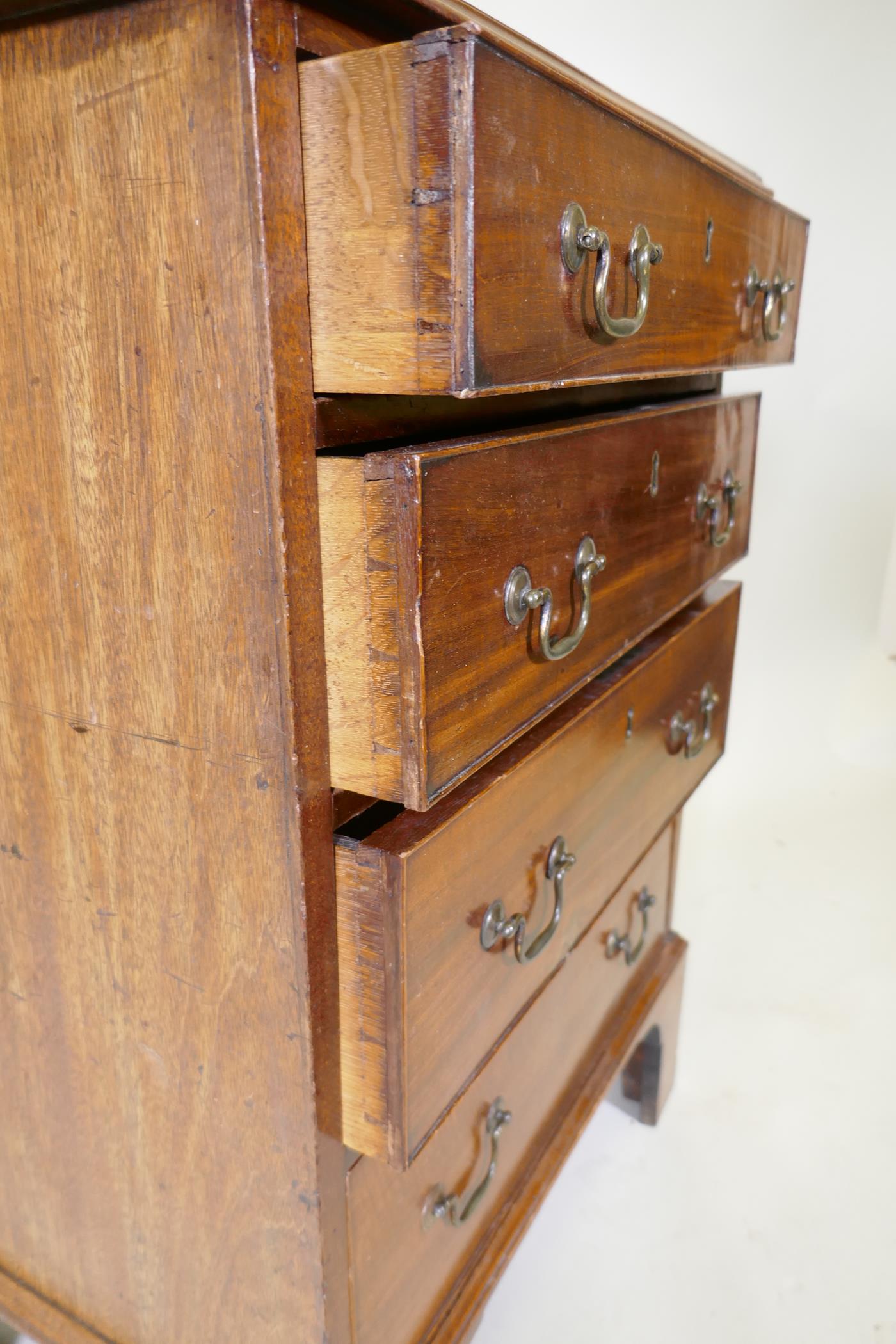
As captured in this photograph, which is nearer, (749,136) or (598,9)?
(598,9)

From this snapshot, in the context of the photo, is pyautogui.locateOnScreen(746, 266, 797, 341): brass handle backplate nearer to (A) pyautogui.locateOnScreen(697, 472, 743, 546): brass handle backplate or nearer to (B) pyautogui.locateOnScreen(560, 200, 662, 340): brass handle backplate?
(A) pyautogui.locateOnScreen(697, 472, 743, 546): brass handle backplate

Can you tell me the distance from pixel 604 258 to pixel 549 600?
7.3 inches

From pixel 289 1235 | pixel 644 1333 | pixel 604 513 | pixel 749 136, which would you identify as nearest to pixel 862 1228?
pixel 644 1333

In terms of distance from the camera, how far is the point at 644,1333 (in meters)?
1.02

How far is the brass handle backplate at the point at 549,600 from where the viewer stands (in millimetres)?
562

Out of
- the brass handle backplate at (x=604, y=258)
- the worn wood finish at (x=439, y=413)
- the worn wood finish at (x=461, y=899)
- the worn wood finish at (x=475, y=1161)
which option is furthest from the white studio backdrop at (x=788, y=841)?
the worn wood finish at (x=461, y=899)

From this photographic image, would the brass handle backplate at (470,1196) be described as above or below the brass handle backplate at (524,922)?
→ below

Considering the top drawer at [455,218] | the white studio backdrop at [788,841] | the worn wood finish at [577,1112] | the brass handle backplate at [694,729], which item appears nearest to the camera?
the top drawer at [455,218]

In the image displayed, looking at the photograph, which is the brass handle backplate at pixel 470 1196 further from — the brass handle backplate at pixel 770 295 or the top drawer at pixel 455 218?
the brass handle backplate at pixel 770 295

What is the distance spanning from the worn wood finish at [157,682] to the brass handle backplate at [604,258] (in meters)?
0.15

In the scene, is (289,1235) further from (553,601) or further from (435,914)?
(553,601)

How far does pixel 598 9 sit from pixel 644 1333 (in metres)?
1.84

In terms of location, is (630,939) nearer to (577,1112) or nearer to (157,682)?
(577,1112)

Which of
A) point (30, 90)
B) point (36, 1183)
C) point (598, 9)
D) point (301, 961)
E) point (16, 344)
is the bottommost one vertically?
point (36, 1183)
